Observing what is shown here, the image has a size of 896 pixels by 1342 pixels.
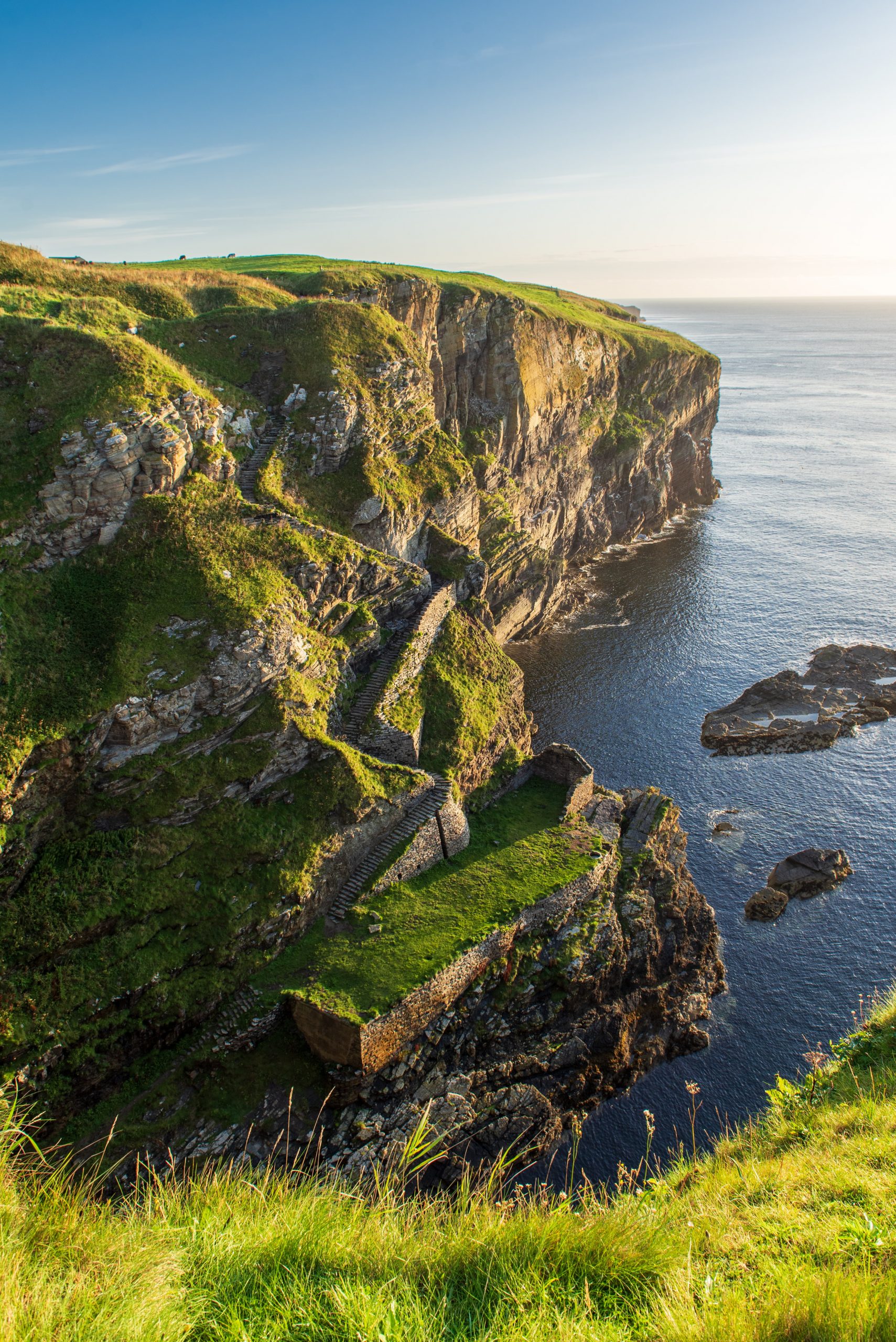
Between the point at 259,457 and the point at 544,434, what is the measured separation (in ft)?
145

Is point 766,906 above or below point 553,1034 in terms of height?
Answer: below

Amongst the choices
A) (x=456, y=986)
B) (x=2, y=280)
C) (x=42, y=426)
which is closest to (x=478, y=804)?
(x=456, y=986)

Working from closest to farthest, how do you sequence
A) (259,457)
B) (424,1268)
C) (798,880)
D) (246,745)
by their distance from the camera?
(424,1268), (246,745), (798,880), (259,457)

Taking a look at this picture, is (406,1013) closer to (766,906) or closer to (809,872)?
(766,906)

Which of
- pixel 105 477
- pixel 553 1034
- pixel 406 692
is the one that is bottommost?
pixel 553 1034

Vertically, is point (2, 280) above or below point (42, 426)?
above

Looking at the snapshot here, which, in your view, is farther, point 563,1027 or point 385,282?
Answer: point 385,282

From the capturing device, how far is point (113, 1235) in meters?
9.08

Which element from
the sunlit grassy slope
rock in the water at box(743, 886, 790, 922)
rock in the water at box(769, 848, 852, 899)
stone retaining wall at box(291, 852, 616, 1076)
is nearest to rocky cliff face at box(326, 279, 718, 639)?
stone retaining wall at box(291, 852, 616, 1076)

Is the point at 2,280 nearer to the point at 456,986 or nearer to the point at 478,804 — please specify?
the point at 478,804

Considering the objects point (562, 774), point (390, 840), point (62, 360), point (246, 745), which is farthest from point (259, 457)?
point (562, 774)

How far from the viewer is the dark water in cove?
35312 mm

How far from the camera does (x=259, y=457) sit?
45.7 meters

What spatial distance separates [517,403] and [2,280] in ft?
147
